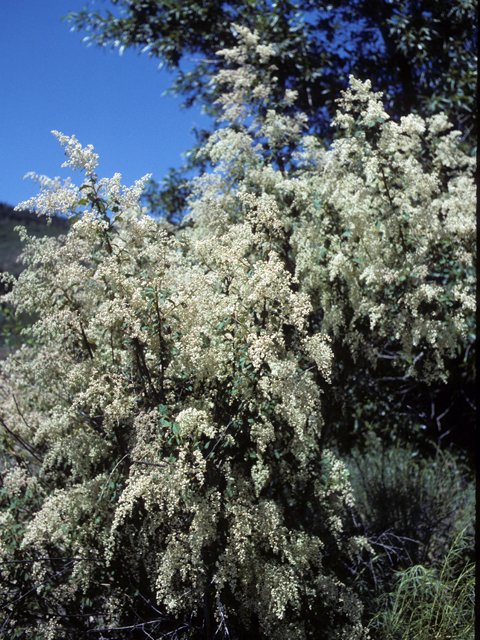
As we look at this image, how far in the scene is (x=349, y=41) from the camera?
6031 millimetres

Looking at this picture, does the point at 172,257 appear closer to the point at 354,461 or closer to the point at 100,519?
the point at 100,519

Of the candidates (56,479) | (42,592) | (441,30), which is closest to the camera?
(42,592)

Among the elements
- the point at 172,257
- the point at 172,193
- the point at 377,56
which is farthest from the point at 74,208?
the point at 377,56

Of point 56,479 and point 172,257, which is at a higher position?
point 172,257

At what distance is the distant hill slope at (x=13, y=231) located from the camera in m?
17.6

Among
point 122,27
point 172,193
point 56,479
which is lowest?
point 56,479

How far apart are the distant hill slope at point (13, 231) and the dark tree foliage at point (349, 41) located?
11.3m

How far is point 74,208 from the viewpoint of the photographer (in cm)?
215

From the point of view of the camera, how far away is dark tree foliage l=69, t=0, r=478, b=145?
543 centimetres

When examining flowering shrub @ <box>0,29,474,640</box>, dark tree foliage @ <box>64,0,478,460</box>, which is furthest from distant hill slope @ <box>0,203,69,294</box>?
flowering shrub @ <box>0,29,474,640</box>

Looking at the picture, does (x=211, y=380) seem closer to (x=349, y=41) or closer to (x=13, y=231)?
(x=349, y=41)

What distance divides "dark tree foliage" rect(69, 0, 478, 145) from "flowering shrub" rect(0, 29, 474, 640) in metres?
2.91

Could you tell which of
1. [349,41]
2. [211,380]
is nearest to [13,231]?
[349,41]

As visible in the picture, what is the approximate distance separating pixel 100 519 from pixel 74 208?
136cm
